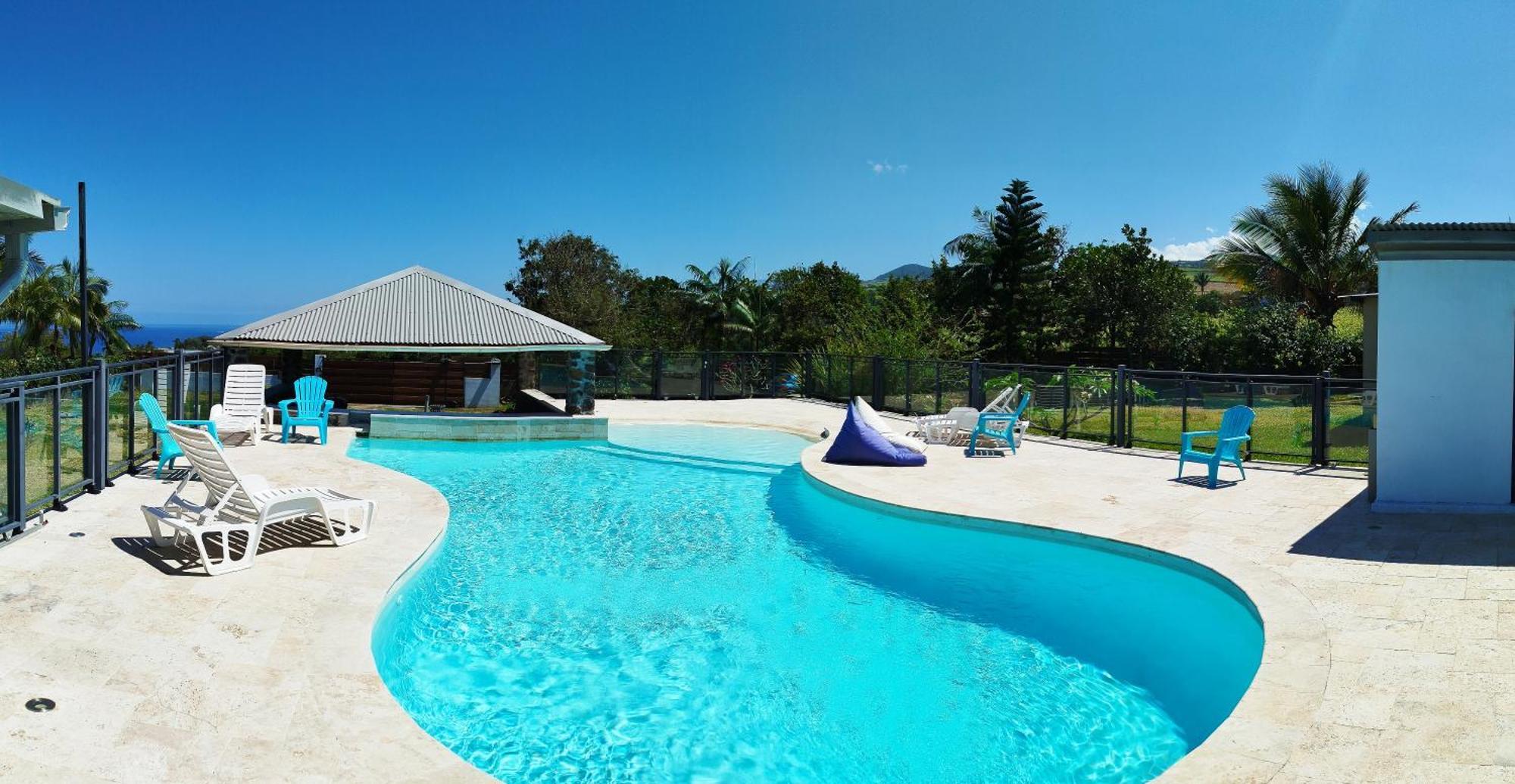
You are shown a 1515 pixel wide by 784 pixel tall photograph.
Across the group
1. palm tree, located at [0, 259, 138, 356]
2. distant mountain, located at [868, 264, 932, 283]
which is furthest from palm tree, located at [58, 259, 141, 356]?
distant mountain, located at [868, 264, 932, 283]

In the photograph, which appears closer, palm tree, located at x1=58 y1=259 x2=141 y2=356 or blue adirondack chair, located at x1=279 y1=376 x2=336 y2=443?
blue adirondack chair, located at x1=279 y1=376 x2=336 y2=443

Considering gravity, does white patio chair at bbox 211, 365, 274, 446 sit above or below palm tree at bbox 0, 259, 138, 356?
below

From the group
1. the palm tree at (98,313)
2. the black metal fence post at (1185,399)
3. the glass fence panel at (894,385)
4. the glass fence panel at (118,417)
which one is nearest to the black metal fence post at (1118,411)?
the black metal fence post at (1185,399)

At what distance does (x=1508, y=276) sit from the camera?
7848 millimetres

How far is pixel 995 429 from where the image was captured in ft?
40.9

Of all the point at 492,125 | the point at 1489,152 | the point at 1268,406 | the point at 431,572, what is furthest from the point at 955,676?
the point at 1489,152

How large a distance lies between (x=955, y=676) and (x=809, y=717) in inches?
46.0

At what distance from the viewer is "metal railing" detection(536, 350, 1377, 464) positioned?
1091 cm

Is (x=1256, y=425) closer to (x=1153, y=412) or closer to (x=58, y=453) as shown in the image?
(x=1153, y=412)

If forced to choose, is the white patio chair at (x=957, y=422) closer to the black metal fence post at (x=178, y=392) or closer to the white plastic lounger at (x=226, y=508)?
the white plastic lounger at (x=226, y=508)

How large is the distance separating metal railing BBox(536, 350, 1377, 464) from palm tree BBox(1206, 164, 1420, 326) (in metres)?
20.4

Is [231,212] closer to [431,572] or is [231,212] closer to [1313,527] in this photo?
[431,572]

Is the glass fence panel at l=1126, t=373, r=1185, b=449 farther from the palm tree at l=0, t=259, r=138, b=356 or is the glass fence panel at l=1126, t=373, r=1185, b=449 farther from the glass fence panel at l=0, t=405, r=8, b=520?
the palm tree at l=0, t=259, r=138, b=356

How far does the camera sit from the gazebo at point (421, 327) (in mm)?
16609
